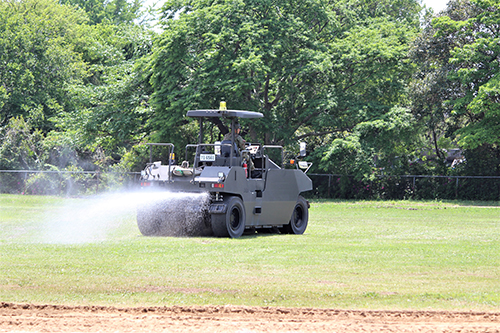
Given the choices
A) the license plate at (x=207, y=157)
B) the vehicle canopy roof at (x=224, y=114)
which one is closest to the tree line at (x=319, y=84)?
the vehicle canopy roof at (x=224, y=114)

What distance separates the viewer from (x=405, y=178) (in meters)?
39.6

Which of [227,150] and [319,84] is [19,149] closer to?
[319,84]

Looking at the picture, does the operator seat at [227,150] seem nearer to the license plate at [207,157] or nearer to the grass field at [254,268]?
the license plate at [207,157]

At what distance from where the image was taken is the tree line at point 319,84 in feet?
119

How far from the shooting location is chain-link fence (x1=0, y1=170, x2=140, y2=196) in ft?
135

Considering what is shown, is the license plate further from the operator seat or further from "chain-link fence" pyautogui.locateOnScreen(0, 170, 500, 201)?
"chain-link fence" pyautogui.locateOnScreen(0, 170, 500, 201)

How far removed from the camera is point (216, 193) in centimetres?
1705

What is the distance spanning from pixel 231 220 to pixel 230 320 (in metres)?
9.44

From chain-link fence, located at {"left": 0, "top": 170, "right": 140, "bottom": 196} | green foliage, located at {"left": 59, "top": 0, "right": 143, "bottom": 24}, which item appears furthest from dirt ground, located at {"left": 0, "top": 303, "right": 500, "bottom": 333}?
green foliage, located at {"left": 59, "top": 0, "right": 143, "bottom": 24}

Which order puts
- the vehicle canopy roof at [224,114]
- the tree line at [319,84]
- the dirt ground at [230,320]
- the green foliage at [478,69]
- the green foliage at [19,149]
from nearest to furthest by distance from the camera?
the dirt ground at [230,320] → the vehicle canopy roof at [224,114] → the green foliage at [478,69] → the tree line at [319,84] → the green foliage at [19,149]

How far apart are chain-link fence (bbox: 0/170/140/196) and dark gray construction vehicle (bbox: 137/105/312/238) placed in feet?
75.5

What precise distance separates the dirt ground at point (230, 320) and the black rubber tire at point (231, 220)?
27.0ft

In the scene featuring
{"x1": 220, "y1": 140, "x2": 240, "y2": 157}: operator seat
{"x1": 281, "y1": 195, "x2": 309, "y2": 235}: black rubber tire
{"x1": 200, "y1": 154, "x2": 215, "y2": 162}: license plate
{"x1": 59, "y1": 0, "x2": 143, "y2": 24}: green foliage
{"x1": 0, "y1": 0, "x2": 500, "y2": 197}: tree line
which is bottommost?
{"x1": 281, "y1": 195, "x2": 309, "y2": 235}: black rubber tire

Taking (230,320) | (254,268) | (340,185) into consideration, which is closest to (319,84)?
(340,185)
